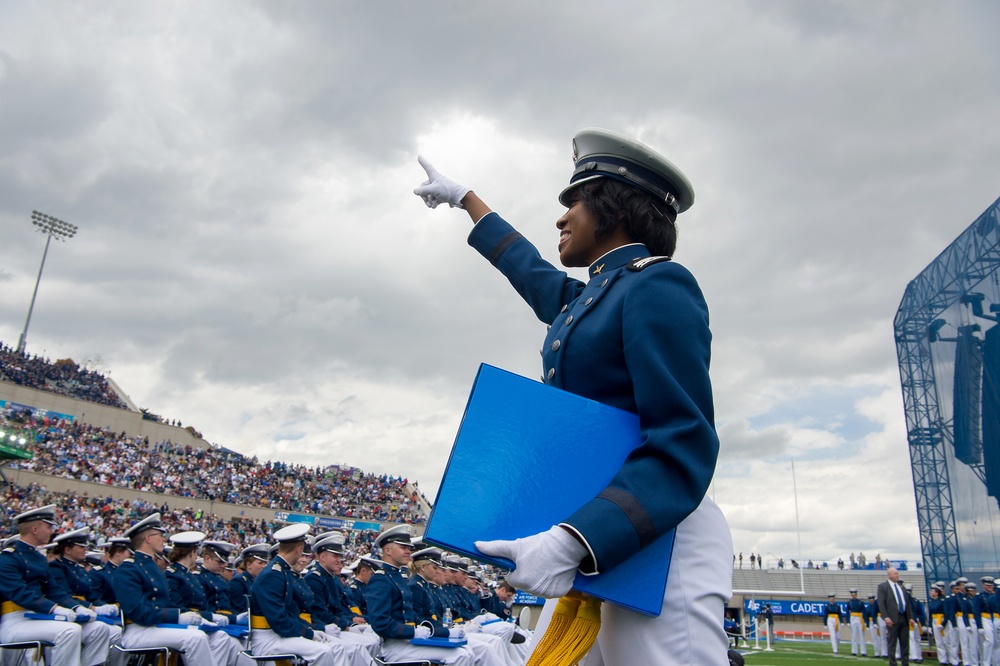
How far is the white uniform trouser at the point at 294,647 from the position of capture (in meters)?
7.71

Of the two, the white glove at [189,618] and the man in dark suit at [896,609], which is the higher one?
the man in dark suit at [896,609]

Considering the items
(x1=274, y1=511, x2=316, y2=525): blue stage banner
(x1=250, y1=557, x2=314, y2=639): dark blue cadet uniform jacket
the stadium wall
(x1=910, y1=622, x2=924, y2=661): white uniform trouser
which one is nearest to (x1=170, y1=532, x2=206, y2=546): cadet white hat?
(x1=250, y1=557, x2=314, y2=639): dark blue cadet uniform jacket

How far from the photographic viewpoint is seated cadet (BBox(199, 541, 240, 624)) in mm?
10391

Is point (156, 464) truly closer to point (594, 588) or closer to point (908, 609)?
point (908, 609)

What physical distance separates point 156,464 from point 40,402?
6526mm

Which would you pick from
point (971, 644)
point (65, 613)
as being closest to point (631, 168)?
point (65, 613)

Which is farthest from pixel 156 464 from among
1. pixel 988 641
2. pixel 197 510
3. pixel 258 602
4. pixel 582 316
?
pixel 582 316

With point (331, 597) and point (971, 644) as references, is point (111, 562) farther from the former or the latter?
point (971, 644)

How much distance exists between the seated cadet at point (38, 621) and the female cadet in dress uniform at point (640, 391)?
24.5 ft

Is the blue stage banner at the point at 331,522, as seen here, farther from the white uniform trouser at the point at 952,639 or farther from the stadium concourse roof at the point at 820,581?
the white uniform trouser at the point at 952,639

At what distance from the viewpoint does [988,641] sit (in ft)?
51.0

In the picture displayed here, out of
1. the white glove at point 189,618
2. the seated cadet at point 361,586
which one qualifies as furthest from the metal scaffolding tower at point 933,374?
the white glove at point 189,618

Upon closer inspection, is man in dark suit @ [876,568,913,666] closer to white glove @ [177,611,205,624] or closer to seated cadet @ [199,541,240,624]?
seated cadet @ [199,541,240,624]

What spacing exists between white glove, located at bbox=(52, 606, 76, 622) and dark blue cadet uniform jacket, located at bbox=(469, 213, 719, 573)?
7.68 metres
